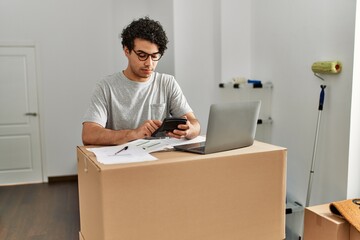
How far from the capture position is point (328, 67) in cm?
215

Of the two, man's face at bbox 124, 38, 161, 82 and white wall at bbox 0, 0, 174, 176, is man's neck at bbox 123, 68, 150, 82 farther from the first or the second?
white wall at bbox 0, 0, 174, 176

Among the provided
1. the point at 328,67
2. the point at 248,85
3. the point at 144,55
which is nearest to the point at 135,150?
the point at 144,55

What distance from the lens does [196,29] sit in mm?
3498

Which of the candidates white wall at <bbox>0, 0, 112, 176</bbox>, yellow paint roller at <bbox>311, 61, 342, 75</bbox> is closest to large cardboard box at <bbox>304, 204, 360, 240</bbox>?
yellow paint roller at <bbox>311, 61, 342, 75</bbox>

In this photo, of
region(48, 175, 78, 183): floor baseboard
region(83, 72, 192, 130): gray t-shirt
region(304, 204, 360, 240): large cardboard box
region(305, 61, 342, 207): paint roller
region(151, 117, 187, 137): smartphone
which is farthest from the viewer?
region(48, 175, 78, 183): floor baseboard

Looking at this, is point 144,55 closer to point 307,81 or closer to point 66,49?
point 307,81

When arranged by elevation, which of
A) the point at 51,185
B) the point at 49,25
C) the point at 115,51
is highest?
the point at 49,25

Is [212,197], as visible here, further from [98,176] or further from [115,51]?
[115,51]

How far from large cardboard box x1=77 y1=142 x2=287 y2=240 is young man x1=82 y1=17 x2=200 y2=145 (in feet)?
0.64

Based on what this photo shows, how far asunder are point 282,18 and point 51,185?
3.49m

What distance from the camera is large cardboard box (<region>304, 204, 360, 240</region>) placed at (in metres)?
1.37

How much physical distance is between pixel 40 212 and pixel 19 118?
161 cm

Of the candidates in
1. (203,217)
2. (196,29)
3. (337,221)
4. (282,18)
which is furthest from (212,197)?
(196,29)

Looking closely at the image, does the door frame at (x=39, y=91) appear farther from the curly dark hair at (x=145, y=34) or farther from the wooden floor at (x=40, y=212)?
the curly dark hair at (x=145, y=34)
